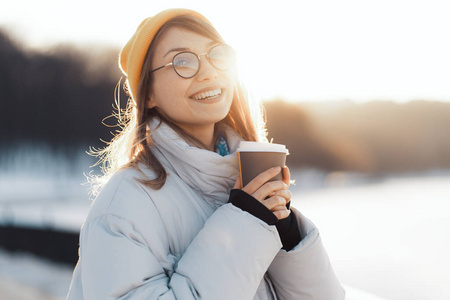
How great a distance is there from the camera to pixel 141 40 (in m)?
1.68

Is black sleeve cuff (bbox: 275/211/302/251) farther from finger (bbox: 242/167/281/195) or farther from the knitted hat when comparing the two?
the knitted hat

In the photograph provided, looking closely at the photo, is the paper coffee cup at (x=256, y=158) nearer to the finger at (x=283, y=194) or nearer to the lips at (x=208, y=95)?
the finger at (x=283, y=194)

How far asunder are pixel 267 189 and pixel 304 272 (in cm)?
34

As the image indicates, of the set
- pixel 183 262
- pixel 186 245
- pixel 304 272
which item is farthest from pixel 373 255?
pixel 183 262

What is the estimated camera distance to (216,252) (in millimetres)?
1312

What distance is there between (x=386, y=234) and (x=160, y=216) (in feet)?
26.2

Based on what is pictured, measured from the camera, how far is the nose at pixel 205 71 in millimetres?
1610

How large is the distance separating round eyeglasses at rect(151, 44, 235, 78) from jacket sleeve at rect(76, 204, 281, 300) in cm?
53

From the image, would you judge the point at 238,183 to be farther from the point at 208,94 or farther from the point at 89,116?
the point at 89,116

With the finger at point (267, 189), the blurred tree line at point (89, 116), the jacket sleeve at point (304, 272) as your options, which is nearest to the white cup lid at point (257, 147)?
the finger at point (267, 189)

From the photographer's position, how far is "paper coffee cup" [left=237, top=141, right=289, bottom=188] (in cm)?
148

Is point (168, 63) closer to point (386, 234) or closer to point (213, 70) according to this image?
point (213, 70)

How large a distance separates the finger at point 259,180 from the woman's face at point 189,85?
344 millimetres

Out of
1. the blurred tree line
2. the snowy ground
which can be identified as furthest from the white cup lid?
the blurred tree line
